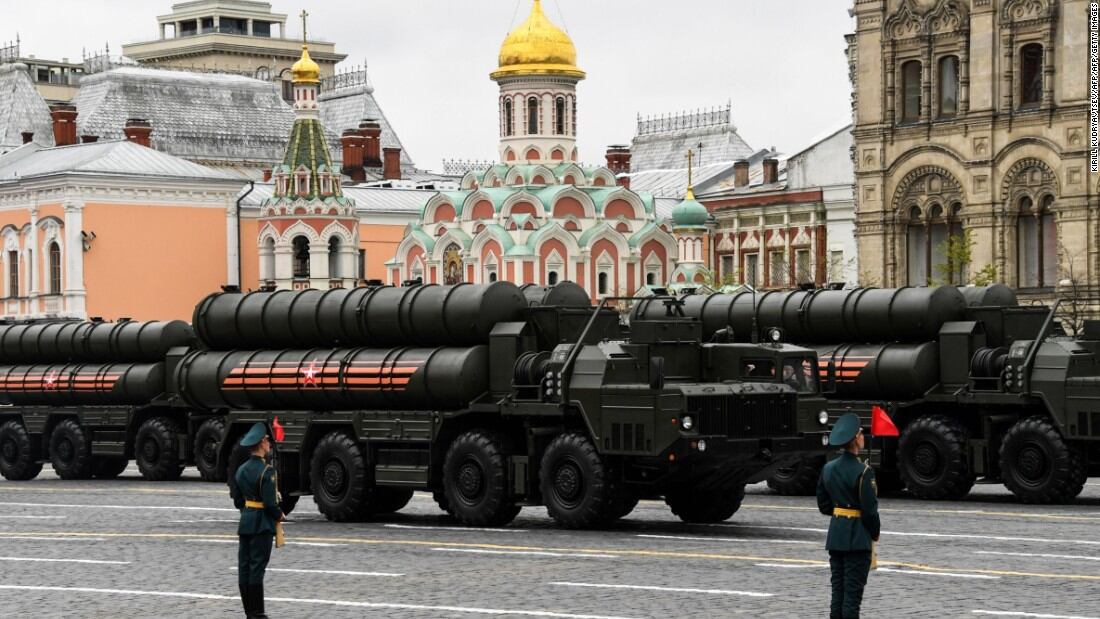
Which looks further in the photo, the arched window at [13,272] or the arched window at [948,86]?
the arched window at [13,272]

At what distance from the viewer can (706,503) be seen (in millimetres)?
24781

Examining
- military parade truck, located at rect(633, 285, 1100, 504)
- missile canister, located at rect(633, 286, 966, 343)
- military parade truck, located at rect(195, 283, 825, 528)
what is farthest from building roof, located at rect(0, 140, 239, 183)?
military parade truck, located at rect(633, 285, 1100, 504)

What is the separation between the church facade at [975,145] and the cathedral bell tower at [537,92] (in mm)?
29254

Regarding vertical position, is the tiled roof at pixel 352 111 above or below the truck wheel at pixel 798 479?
above

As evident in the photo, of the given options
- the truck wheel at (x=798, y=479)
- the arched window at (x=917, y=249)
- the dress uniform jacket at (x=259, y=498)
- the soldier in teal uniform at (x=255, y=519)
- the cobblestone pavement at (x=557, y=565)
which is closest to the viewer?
the soldier in teal uniform at (x=255, y=519)

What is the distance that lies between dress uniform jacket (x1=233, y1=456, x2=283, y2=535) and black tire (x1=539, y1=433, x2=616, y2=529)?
752 cm

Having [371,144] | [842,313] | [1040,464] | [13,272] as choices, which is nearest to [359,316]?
[842,313]

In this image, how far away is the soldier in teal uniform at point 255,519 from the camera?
1609 centimetres

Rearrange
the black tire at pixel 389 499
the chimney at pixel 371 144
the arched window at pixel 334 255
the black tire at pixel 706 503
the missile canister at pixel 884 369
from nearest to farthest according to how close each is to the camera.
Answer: the black tire at pixel 706 503 → the black tire at pixel 389 499 → the missile canister at pixel 884 369 → the arched window at pixel 334 255 → the chimney at pixel 371 144

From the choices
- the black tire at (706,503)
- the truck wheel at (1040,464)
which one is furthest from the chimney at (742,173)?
the black tire at (706,503)

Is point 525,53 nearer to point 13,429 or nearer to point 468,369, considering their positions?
point 13,429

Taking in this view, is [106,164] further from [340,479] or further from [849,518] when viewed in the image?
[849,518]

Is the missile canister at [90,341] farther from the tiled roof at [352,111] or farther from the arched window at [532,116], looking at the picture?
the tiled roof at [352,111]

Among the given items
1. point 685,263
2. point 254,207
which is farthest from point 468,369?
point 254,207
